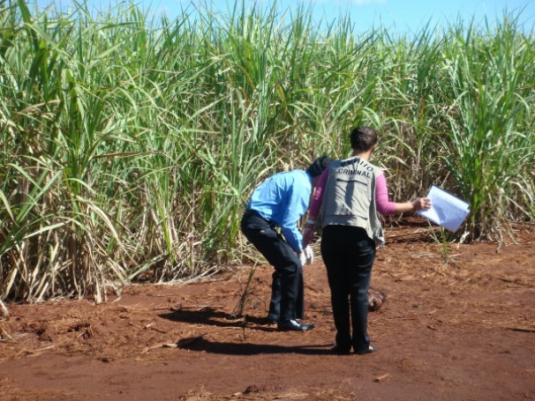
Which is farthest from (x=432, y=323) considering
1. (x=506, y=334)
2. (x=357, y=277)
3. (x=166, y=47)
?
(x=166, y=47)

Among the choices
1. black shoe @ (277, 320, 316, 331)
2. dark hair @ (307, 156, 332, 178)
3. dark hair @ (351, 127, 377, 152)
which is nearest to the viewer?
dark hair @ (351, 127, 377, 152)

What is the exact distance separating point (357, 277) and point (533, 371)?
1.16 meters

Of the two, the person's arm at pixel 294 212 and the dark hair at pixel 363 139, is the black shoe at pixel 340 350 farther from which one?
the dark hair at pixel 363 139

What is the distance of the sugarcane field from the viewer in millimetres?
5680

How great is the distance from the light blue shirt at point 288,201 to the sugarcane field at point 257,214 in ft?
0.05

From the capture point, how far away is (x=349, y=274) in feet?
19.0

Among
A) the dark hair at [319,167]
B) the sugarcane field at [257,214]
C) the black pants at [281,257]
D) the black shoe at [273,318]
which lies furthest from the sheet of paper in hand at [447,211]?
the black shoe at [273,318]

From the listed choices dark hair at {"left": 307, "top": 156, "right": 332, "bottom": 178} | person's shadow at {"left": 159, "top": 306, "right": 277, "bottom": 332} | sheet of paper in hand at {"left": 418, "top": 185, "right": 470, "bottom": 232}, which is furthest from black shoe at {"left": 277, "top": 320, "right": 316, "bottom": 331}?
sheet of paper in hand at {"left": 418, "top": 185, "right": 470, "bottom": 232}

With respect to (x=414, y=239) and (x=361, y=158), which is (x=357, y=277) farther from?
(x=414, y=239)

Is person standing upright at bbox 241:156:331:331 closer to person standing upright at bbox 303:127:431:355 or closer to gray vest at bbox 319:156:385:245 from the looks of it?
person standing upright at bbox 303:127:431:355

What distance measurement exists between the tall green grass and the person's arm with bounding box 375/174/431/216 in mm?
2074

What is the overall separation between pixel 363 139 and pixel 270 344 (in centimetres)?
154

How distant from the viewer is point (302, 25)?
31.0 feet

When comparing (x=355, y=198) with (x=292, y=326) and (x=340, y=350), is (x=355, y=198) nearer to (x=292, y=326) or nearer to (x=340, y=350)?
(x=340, y=350)
